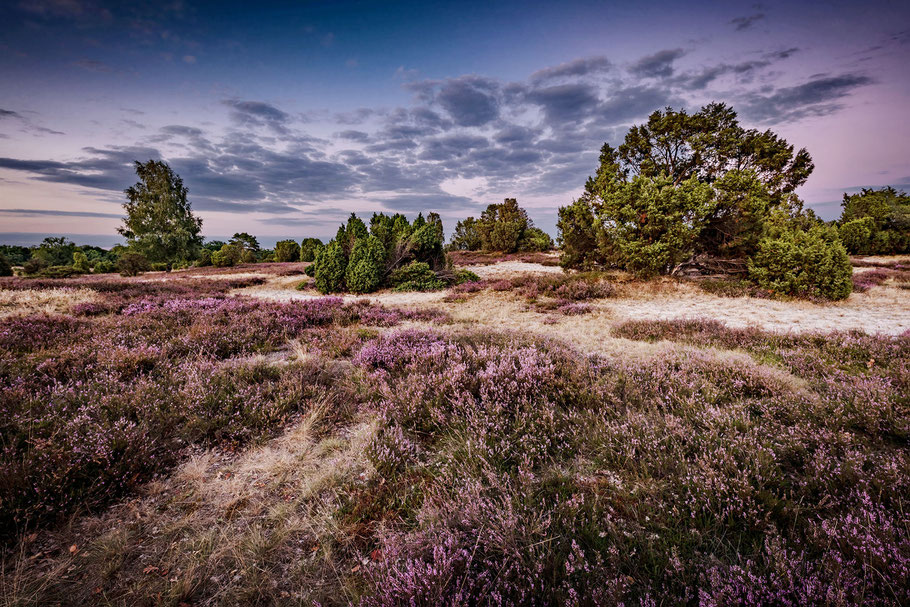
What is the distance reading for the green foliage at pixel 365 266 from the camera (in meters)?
14.5

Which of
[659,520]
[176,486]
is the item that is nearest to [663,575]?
[659,520]

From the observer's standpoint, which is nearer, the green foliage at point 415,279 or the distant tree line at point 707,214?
the distant tree line at point 707,214

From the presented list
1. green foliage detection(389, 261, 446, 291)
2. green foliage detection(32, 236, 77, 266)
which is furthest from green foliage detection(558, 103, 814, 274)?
green foliage detection(32, 236, 77, 266)

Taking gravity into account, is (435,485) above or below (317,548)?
above

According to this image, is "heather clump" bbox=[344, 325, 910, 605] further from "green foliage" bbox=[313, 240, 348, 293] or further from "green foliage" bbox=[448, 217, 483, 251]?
"green foliage" bbox=[448, 217, 483, 251]

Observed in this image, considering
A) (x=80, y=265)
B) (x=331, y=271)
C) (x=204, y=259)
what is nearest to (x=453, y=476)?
(x=331, y=271)

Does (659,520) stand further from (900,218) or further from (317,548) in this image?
(900,218)

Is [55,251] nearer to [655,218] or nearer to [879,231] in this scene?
[655,218]

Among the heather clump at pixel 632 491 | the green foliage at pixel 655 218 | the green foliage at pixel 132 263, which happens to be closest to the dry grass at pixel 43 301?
the heather clump at pixel 632 491

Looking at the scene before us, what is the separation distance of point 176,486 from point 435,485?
2124 millimetres

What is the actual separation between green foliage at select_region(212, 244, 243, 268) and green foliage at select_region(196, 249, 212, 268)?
1.34m

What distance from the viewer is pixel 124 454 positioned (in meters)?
2.62

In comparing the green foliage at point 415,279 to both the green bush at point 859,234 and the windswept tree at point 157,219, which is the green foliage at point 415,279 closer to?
the windswept tree at point 157,219

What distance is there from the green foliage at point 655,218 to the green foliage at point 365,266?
10290 millimetres
